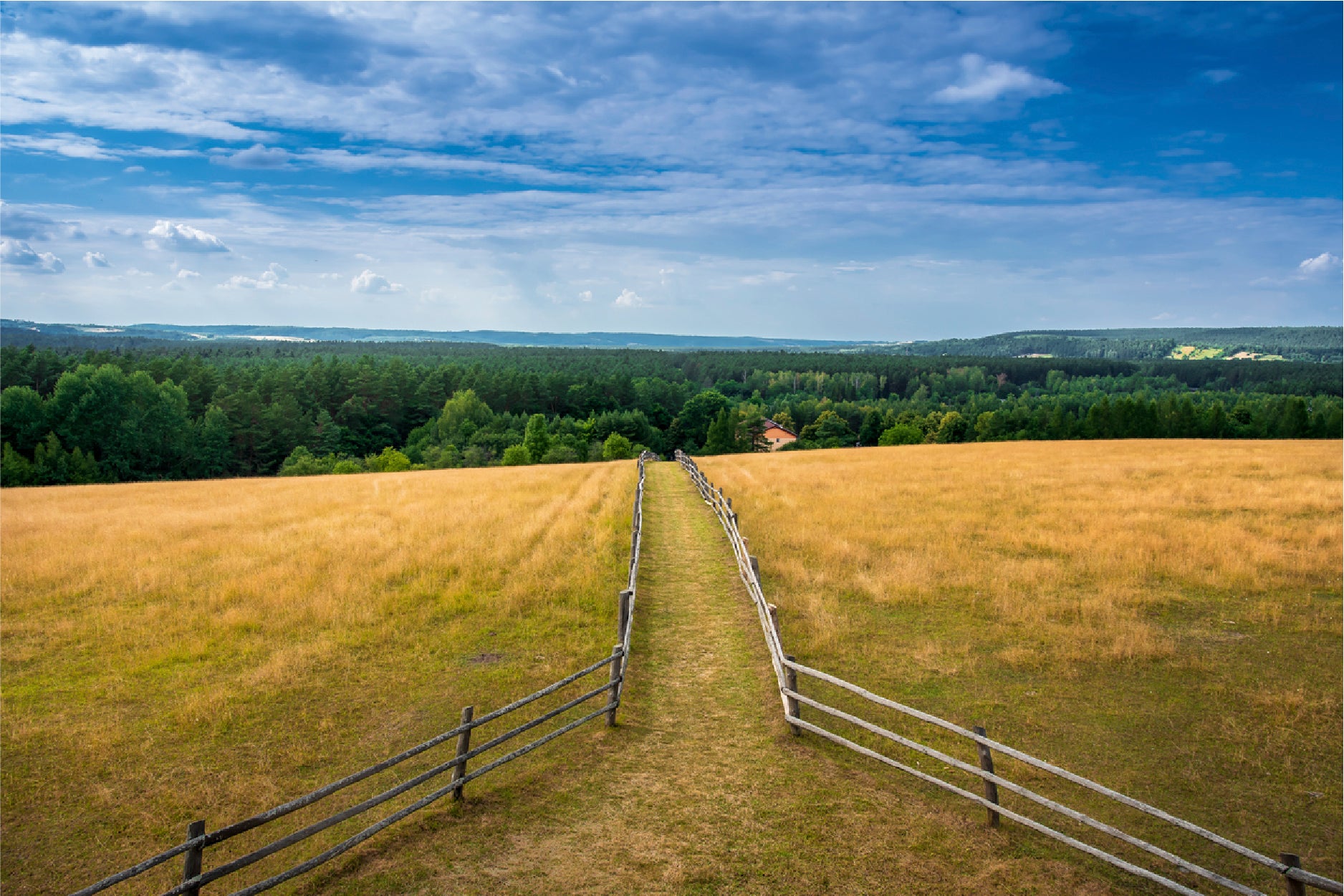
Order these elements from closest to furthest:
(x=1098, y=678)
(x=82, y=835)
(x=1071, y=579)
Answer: (x=82, y=835)
(x=1098, y=678)
(x=1071, y=579)

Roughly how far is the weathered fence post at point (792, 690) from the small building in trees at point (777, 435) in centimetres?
9880

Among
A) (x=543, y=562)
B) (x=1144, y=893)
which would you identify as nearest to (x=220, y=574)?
(x=543, y=562)

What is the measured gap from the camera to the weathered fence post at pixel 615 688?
32.3 ft

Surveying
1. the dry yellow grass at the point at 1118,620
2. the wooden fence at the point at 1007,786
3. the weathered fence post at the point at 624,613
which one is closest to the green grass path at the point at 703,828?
the wooden fence at the point at 1007,786

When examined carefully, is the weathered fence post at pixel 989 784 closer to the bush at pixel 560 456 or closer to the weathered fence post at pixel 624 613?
the weathered fence post at pixel 624 613

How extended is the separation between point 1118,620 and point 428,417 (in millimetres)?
91635

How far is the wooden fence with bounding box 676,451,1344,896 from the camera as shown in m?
5.84

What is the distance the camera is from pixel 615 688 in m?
10.0

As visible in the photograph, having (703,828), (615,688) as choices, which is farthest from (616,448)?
(703,828)

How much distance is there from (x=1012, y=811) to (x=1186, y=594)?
10144 mm

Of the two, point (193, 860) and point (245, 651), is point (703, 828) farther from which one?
point (245, 651)

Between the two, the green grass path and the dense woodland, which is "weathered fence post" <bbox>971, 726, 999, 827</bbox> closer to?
the green grass path

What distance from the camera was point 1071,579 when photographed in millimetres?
15961

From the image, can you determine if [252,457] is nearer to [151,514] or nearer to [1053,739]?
[151,514]
